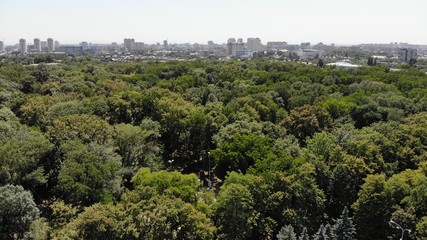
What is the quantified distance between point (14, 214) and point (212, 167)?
14.8 m

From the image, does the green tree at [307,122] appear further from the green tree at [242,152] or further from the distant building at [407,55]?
the distant building at [407,55]

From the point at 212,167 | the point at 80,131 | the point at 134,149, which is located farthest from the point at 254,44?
the point at 80,131

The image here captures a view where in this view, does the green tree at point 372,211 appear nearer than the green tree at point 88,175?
Yes

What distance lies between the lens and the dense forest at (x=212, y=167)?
632 inches

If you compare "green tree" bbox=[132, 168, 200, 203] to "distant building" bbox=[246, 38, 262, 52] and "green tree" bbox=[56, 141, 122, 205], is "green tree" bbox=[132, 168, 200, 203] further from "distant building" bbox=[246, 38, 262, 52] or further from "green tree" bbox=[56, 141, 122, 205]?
"distant building" bbox=[246, 38, 262, 52]

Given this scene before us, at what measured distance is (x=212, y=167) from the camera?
1104 inches

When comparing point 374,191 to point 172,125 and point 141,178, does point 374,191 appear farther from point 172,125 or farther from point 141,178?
point 172,125

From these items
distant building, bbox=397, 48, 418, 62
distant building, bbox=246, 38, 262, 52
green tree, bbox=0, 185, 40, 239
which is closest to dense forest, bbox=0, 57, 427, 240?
green tree, bbox=0, 185, 40, 239

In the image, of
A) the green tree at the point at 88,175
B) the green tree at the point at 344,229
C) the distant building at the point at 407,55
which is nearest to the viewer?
the green tree at the point at 344,229

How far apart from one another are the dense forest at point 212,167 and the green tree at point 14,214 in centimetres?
5

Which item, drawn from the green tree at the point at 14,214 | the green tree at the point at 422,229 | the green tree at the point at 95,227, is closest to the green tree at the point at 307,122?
the green tree at the point at 422,229

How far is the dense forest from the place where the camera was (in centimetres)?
1606

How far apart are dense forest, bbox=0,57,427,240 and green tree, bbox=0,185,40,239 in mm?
46

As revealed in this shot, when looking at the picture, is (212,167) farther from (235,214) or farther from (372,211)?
(372,211)
